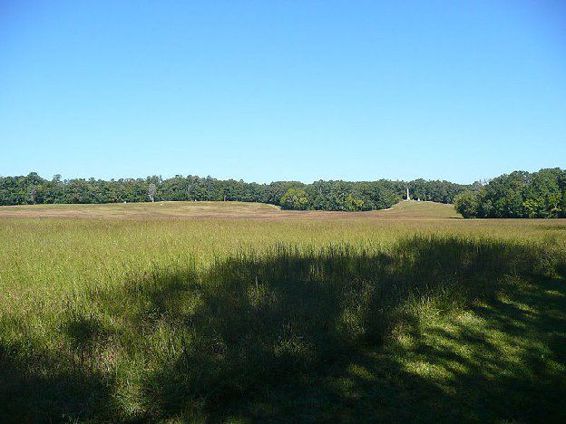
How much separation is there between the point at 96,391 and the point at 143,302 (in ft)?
9.38

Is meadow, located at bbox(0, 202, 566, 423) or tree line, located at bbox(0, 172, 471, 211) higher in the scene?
tree line, located at bbox(0, 172, 471, 211)

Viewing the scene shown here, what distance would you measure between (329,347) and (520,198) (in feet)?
292

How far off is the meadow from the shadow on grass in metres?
0.02

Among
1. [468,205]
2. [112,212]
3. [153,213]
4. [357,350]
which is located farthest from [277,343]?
[468,205]

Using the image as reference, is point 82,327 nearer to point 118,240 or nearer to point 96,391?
point 96,391

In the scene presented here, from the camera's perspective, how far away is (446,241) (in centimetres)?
1485

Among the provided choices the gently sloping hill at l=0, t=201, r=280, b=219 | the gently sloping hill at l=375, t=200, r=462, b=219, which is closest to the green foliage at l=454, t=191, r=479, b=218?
the gently sloping hill at l=375, t=200, r=462, b=219

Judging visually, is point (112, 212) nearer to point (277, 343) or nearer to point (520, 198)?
point (277, 343)

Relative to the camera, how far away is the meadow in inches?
158

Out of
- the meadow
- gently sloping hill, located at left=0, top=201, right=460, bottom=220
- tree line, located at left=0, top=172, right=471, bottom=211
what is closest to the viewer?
the meadow

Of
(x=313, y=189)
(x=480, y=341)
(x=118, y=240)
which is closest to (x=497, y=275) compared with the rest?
(x=480, y=341)

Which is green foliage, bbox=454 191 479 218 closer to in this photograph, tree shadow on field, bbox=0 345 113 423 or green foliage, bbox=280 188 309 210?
green foliage, bbox=280 188 309 210

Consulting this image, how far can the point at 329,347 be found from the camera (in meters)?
5.42

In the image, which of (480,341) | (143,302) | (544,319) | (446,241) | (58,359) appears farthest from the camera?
(446,241)
